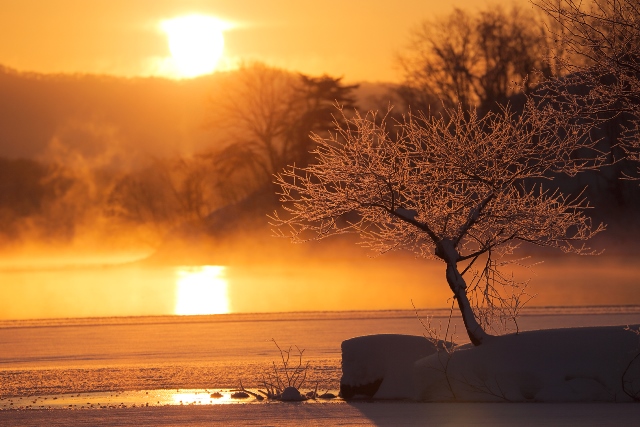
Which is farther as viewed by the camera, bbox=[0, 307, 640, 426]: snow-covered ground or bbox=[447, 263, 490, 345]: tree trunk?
bbox=[447, 263, 490, 345]: tree trunk

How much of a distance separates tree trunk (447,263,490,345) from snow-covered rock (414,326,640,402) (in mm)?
265

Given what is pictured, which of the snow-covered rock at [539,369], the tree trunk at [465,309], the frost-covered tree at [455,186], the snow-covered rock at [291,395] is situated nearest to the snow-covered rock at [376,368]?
the snow-covered rock at [539,369]

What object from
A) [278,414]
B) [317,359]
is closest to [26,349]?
[317,359]

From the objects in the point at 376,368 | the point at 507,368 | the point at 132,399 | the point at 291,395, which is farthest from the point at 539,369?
the point at 132,399

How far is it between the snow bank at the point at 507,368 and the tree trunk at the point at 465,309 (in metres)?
0.22

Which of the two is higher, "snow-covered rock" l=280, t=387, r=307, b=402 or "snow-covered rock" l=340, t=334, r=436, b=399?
"snow-covered rock" l=340, t=334, r=436, b=399

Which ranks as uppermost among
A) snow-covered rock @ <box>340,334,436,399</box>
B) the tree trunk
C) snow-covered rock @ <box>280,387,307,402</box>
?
the tree trunk

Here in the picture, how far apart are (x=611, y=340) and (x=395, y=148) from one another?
5079mm

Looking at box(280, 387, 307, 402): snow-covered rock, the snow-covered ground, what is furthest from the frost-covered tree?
box(280, 387, 307, 402): snow-covered rock

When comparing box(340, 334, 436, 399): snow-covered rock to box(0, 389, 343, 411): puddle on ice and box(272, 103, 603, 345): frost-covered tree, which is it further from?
box(272, 103, 603, 345): frost-covered tree

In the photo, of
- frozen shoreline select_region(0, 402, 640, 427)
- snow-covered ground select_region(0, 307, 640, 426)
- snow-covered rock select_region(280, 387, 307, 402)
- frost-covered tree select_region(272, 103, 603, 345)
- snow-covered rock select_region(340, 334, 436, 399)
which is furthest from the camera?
frost-covered tree select_region(272, 103, 603, 345)

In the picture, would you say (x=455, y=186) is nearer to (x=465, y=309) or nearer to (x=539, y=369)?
(x=465, y=309)

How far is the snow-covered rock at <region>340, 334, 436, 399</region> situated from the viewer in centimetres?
1880

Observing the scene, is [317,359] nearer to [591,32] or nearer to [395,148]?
[395,148]
